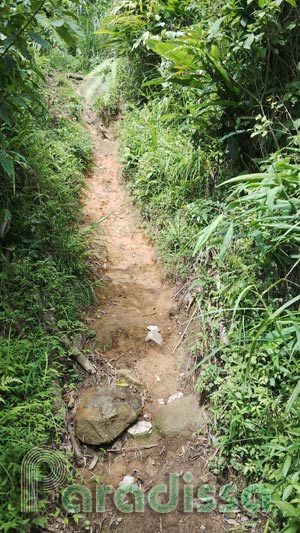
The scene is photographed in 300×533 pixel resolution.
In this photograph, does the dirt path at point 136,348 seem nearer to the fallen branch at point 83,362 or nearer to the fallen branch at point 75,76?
the fallen branch at point 83,362

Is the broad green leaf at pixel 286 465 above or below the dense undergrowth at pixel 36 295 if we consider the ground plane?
below

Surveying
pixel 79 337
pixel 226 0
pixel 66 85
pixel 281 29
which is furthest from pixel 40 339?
pixel 66 85

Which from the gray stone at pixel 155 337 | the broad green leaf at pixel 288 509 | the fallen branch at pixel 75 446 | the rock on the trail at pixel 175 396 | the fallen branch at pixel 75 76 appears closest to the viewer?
the broad green leaf at pixel 288 509

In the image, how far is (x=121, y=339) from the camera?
9.62 ft

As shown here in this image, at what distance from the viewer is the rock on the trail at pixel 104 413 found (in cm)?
230

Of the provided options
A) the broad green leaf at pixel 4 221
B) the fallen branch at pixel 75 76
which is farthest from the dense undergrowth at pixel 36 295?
the fallen branch at pixel 75 76

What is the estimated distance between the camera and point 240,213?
257 cm

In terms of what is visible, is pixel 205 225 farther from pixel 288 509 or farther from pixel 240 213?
pixel 288 509

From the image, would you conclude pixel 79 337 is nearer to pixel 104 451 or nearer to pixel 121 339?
pixel 121 339

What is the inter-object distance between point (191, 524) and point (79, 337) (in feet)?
4.32

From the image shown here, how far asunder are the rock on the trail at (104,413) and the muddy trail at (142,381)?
0.06 metres

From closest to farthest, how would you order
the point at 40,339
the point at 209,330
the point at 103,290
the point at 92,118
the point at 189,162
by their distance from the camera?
1. the point at 40,339
2. the point at 209,330
3. the point at 103,290
4. the point at 189,162
5. the point at 92,118

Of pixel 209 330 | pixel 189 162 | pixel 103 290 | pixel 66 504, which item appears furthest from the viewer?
pixel 189 162

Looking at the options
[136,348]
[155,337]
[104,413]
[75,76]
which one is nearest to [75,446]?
[104,413]
